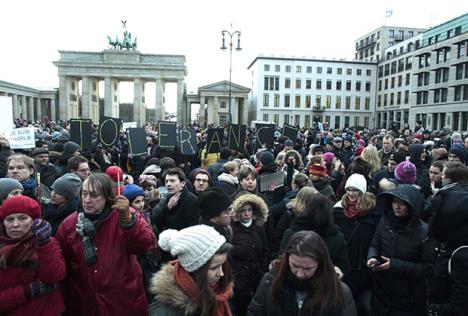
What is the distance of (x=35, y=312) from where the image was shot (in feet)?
9.04

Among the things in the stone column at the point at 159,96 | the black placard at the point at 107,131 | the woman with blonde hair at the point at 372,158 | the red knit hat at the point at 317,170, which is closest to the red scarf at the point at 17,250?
the red knit hat at the point at 317,170

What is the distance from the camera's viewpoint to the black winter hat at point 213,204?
3.63m

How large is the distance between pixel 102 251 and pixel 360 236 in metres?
2.71

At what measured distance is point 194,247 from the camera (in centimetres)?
238

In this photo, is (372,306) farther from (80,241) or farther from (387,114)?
(387,114)

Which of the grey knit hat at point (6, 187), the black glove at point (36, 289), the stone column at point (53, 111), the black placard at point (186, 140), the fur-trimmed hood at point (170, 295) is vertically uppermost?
the stone column at point (53, 111)

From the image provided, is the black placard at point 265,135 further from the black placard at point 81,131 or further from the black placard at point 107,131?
the black placard at point 81,131

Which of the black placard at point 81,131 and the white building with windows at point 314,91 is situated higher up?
the white building with windows at point 314,91

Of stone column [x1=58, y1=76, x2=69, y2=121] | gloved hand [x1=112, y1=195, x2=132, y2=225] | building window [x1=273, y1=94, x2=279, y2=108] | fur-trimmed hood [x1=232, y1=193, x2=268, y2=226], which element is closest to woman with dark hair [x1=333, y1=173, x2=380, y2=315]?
fur-trimmed hood [x1=232, y1=193, x2=268, y2=226]

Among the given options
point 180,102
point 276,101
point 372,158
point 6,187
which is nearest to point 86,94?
point 180,102

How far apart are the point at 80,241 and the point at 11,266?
0.48 meters

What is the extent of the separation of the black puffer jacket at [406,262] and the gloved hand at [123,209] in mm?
2390

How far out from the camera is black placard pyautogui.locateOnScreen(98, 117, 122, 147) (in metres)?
8.55

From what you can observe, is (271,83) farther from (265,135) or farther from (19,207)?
(19,207)
